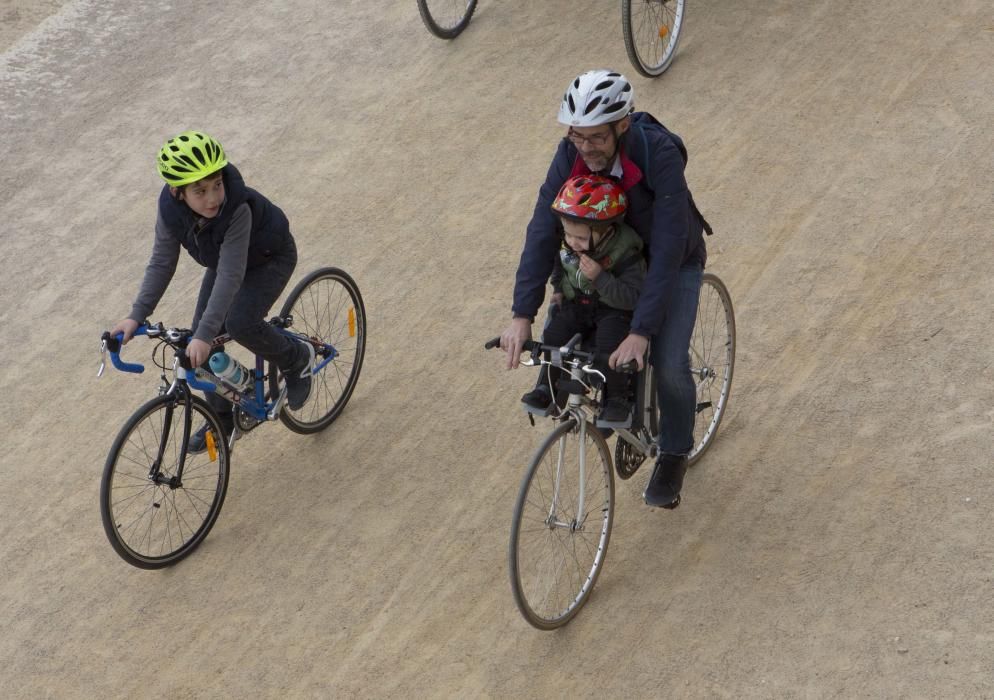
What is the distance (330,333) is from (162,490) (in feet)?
4.54

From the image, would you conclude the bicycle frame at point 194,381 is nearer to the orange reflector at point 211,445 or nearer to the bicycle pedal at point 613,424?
the orange reflector at point 211,445

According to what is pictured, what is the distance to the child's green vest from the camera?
4.76 meters

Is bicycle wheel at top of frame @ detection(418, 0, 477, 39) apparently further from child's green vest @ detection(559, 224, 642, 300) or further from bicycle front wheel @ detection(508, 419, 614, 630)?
bicycle front wheel @ detection(508, 419, 614, 630)

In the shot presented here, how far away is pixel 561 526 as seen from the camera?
4.93 meters

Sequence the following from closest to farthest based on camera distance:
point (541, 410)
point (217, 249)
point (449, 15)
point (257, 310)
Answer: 1. point (541, 410)
2. point (217, 249)
3. point (257, 310)
4. point (449, 15)

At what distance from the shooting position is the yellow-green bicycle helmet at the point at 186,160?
5188 mm

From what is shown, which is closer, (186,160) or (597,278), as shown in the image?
(597,278)

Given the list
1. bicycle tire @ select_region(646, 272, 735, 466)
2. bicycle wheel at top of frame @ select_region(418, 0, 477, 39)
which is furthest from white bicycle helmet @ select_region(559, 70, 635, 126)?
bicycle wheel at top of frame @ select_region(418, 0, 477, 39)

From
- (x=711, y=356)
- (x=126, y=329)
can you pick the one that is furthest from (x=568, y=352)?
(x=126, y=329)

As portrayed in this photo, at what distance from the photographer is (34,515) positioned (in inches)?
245

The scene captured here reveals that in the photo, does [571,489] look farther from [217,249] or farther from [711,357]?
[217,249]

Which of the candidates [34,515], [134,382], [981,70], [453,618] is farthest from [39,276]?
[981,70]

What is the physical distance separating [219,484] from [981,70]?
245 inches

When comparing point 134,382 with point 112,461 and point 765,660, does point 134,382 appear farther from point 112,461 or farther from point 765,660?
point 765,660
